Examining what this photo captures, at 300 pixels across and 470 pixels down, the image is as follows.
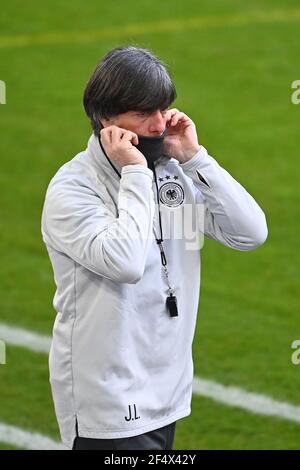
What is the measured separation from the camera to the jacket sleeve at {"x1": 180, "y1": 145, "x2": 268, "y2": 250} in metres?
3.74

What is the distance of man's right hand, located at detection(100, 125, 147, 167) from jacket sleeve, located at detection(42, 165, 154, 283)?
0.08ft

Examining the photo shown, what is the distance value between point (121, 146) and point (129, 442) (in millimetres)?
929

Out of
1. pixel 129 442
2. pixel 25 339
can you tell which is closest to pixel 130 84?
pixel 129 442

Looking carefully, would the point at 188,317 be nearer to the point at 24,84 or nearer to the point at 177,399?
the point at 177,399

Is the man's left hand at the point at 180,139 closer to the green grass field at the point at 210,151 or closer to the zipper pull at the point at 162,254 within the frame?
the zipper pull at the point at 162,254

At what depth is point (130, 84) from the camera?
3.54 meters

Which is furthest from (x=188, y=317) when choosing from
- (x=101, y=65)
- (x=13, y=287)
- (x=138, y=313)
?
(x=13, y=287)

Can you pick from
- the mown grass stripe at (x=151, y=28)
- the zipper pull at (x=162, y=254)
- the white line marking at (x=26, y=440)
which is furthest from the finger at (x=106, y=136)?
the mown grass stripe at (x=151, y=28)

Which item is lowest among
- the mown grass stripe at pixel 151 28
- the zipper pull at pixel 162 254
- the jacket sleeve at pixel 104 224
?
the mown grass stripe at pixel 151 28

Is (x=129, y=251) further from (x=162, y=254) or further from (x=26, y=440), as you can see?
(x=26, y=440)

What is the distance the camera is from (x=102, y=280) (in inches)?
142

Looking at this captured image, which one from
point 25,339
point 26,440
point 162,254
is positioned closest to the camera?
point 162,254

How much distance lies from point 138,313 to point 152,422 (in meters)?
0.37

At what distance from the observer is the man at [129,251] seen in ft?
11.6
